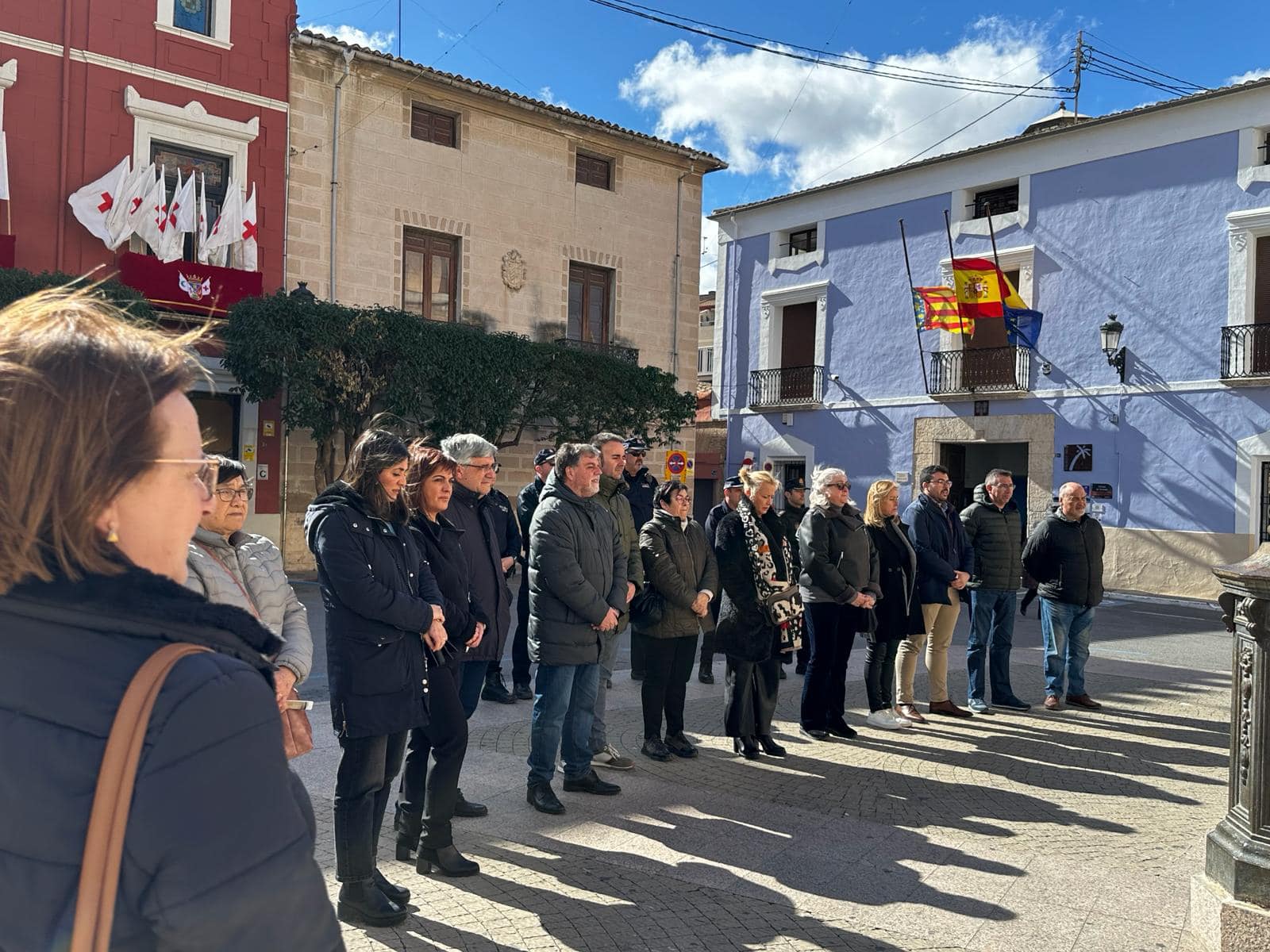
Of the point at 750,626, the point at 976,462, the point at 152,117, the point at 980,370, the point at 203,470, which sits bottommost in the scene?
the point at 750,626

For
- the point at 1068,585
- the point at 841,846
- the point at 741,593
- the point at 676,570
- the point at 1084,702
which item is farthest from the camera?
the point at 1084,702

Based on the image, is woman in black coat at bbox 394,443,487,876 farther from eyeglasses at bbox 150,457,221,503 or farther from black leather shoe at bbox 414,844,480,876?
eyeglasses at bbox 150,457,221,503

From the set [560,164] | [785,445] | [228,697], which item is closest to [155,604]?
[228,697]

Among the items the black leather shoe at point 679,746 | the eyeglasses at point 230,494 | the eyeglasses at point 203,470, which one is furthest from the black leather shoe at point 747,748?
the eyeglasses at point 203,470

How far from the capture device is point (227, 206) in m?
17.3

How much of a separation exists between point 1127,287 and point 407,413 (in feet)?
45.8

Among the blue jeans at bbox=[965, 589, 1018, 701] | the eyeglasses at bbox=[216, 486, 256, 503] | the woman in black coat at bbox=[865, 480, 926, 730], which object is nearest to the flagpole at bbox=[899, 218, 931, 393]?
the blue jeans at bbox=[965, 589, 1018, 701]

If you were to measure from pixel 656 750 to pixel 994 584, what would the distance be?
10.7 feet

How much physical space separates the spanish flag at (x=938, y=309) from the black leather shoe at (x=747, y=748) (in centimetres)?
1579

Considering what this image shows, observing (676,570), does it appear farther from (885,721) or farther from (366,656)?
(366,656)

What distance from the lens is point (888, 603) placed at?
736cm

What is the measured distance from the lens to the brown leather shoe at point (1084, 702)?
8156 mm

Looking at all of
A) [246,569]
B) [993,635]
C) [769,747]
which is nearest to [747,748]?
[769,747]

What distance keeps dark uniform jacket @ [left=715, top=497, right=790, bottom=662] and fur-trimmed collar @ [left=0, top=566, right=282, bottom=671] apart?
5310 mm
